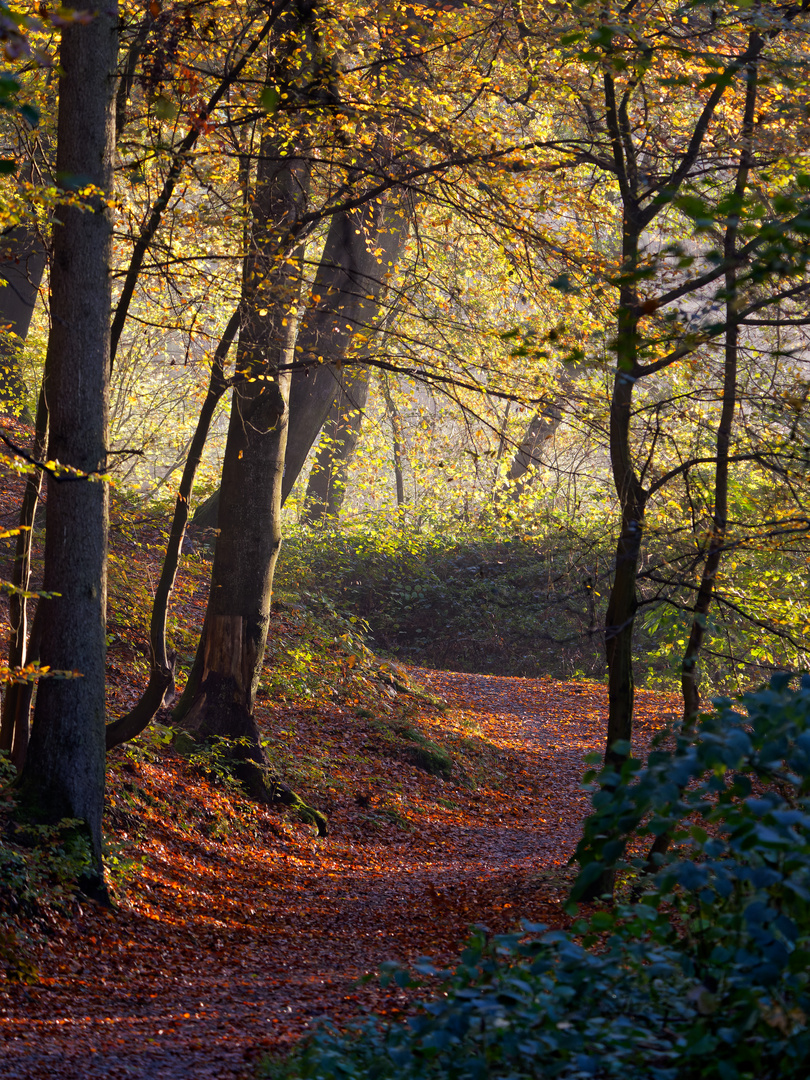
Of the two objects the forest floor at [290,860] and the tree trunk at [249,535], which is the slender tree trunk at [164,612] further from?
the tree trunk at [249,535]

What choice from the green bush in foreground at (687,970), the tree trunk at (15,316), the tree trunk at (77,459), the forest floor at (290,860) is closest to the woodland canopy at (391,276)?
the tree trunk at (77,459)

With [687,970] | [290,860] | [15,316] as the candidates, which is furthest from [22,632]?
[15,316]

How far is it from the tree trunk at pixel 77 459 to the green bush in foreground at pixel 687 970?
3.42 metres

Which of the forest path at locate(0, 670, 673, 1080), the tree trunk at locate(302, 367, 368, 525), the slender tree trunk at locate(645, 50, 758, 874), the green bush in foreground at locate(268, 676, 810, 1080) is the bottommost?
the forest path at locate(0, 670, 673, 1080)

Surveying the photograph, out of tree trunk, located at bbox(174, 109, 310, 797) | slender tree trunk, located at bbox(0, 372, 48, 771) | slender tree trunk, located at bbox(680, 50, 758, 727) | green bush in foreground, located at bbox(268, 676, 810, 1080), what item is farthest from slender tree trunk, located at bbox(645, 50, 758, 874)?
slender tree trunk, located at bbox(0, 372, 48, 771)

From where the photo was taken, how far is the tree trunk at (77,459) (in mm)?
5754

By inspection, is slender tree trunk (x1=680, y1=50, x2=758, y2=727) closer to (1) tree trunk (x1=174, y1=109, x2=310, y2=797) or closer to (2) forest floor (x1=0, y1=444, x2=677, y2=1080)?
(2) forest floor (x1=0, y1=444, x2=677, y2=1080)

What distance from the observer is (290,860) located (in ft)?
25.7

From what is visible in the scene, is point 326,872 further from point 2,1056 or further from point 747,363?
point 747,363

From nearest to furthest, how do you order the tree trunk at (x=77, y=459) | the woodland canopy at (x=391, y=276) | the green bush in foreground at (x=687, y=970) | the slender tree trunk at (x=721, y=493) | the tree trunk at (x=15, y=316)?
1. the green bush in foreground at (x=687, y=970)
2. the woodland canopy at (x=391, y=276)
3. the tree trunk at (x=77, y=459)
4. the slender tree trunk at (x=721, y=493)
5. the tree trunk at (x=15, y=316)

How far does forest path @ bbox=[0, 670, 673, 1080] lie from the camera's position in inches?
160

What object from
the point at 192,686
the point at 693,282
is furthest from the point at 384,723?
the point at 693,282

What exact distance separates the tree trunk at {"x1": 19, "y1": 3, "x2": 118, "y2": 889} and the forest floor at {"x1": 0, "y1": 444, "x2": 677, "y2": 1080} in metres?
0.72

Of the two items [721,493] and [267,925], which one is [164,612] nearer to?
[267,925]
